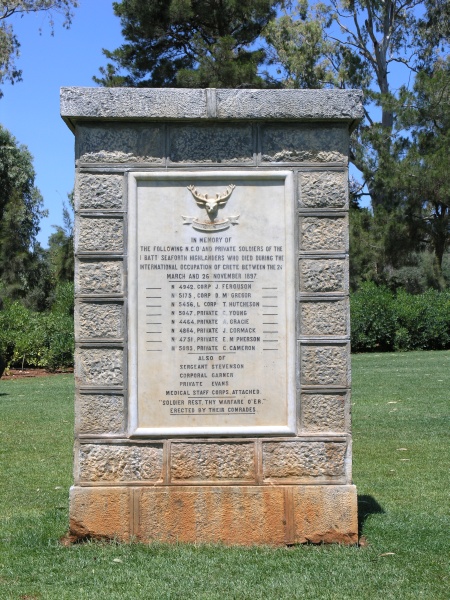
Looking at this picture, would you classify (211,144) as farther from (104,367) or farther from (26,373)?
(26,373)

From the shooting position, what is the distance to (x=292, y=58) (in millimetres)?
29359

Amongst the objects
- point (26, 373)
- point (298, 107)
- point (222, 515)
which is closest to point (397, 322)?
point (26, 373)

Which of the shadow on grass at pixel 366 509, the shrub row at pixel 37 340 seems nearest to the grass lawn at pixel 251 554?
the shadow on grass at pixel 366 509

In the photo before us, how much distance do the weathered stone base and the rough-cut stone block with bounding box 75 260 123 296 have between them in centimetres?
123

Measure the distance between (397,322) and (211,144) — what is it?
1914cm

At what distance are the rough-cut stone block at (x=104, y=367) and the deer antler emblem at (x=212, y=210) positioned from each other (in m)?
0.94

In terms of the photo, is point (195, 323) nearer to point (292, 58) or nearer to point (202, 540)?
point (202, 540)

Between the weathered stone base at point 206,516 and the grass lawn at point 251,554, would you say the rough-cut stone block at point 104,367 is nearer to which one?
the weathered stone base at point 206,516

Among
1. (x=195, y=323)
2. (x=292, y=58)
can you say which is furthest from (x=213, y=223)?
(x=292, y=58)

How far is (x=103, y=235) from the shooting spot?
5.51m

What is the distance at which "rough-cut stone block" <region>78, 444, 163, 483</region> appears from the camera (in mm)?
5445

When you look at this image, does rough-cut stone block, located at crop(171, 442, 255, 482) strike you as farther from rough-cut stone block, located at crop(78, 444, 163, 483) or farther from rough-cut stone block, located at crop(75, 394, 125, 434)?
rough-cut stone block, located at crop(75, 394, 125, 434)

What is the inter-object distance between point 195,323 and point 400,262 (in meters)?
23.6

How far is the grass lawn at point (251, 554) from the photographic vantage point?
4633 mm
